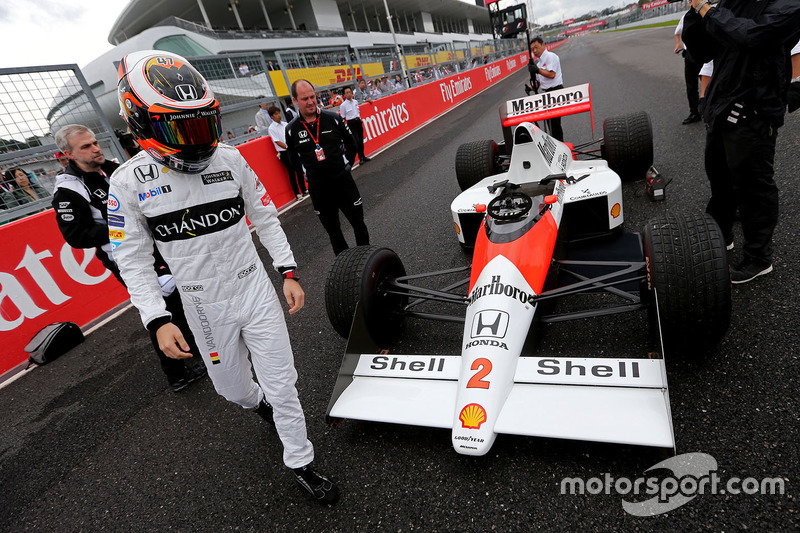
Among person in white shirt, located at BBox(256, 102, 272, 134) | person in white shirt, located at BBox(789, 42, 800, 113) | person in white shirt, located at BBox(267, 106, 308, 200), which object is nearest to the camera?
person in white shirt, located at BBox(789, 42, 800, 113)

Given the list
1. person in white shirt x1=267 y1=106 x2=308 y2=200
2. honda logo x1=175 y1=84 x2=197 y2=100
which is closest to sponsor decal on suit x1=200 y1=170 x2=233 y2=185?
honda logo x1=175 y1=84 x2=197 y2=100

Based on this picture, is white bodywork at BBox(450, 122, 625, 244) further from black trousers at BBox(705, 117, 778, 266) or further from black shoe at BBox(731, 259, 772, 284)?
black shoe at BBox(731, 259, 772, 284)

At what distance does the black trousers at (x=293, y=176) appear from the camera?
26.8 ft

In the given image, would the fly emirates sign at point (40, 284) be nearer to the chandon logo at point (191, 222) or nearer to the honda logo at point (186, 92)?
the chandon logo at point (191, 222)

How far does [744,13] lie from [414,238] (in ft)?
11.0

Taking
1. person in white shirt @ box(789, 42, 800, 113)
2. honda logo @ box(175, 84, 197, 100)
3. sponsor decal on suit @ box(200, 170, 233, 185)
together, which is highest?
honda logo @ box(175, 84, 197, 100)

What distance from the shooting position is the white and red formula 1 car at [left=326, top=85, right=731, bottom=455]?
6.13 feet

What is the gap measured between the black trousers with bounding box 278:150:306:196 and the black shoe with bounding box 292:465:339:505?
22.0 ft

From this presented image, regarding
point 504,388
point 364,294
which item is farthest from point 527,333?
point 364,294

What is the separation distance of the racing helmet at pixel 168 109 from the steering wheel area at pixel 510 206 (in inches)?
70.5

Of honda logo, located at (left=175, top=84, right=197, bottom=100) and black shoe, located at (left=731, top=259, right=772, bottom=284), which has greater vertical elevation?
honda logo, located at (left=175, top=84, right=197, bottom=100)

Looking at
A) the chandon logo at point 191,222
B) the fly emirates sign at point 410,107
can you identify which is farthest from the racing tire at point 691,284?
the fly emirates sign at point 410,107

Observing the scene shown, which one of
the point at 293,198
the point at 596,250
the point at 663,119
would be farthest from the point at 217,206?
the point at 663,119

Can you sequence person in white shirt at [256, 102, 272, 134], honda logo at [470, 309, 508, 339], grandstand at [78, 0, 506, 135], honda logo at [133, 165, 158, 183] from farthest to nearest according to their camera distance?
grandstand at [78, 0, 506, 135]
person in white shirt at [256, 102, 272, 134]
honda logo at [470, 309, 508, 339]
honda logo at [133, 165, 158, 183]
